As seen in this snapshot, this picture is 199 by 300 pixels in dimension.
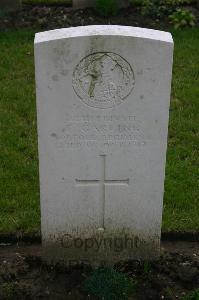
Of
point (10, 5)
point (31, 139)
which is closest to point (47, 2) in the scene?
point (10, 5)

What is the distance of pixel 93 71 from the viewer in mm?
3822

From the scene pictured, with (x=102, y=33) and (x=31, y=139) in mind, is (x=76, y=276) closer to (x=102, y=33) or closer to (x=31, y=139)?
(x=102, y=33)

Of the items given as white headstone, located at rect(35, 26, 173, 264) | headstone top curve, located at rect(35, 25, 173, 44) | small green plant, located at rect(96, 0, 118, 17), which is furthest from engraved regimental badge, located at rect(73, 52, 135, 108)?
small green plant, located at rect(96, 0, 118, 17)

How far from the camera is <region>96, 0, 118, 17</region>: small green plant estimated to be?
338 inches

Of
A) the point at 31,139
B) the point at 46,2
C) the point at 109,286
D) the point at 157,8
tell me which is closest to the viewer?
the point at 109,286

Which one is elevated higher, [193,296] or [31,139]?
[31,139]

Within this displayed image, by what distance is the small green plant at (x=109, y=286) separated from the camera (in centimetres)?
399

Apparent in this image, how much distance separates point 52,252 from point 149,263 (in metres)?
0.67

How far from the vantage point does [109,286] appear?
4.00m

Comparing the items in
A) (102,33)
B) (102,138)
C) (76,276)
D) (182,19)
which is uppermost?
(182,19)

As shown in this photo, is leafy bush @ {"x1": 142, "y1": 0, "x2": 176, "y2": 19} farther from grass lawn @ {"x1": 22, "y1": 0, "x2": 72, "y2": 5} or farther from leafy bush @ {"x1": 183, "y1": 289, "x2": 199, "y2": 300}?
leafy bush @ {"x1": 183, "y1": 289, "x2": 199, "y2": 300}

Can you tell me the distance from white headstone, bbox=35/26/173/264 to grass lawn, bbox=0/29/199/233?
0.57 metres

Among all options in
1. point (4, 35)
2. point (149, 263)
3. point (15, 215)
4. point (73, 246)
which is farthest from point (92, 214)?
point (4, 35)

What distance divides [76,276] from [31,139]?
2.00 meters
